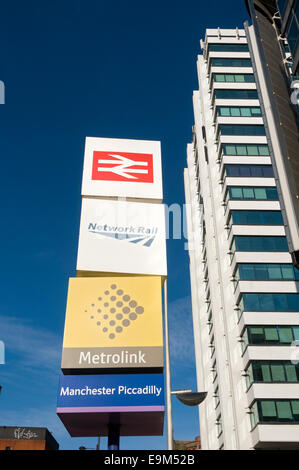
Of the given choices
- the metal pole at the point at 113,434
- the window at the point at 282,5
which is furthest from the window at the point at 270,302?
the metal pole at the point at 113,434

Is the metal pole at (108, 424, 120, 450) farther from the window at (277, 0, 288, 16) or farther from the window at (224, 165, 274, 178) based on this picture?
the window at (224, 165, 274, 178)

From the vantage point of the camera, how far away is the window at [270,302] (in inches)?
1699

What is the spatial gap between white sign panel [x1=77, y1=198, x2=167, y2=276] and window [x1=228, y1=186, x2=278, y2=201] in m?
36.6

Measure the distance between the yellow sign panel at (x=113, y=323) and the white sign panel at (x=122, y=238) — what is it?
632 millimetres

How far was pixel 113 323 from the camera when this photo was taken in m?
12.7

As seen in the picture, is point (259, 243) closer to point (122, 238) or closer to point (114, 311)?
point (122, 238)

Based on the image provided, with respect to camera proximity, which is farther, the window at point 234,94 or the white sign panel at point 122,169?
the window at point 234,94

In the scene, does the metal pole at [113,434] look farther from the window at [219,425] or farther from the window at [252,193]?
the window at [219,425]

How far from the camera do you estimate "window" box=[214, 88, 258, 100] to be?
2277 inches

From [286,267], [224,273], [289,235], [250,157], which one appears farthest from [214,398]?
[289,235]

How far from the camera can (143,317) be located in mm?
12844

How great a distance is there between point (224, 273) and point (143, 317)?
1515 inches

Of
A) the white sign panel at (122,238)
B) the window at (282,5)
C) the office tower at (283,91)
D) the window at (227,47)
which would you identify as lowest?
the white sign panel at (122,238)
